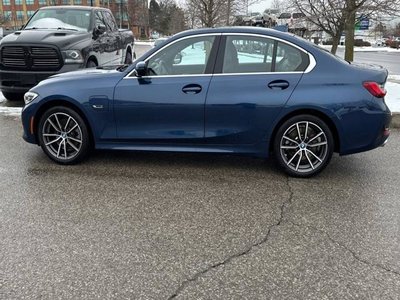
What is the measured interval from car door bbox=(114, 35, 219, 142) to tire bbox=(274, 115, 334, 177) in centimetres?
99

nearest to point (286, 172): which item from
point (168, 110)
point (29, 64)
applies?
point (168, 110)

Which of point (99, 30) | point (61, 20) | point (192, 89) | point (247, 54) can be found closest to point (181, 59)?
point (192, 89)

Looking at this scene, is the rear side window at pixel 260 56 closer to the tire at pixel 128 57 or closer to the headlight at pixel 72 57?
the headlight at pixel 72 57

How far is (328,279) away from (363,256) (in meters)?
0.49

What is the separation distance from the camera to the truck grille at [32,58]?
8.38 meters

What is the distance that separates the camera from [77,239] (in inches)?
140

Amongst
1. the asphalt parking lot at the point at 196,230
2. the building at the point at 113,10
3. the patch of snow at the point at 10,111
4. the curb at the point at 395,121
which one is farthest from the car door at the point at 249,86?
the building at the point at 113,10

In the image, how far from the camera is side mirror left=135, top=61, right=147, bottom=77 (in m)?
4.97

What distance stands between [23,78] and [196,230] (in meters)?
6.31

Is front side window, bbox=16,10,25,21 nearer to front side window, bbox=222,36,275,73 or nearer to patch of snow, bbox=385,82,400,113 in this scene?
patch of snow, bbox=385,82,400,113

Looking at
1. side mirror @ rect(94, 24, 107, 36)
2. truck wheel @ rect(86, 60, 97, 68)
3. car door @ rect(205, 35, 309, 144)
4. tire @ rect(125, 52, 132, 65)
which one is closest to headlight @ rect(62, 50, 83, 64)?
truck wheel @ rect(86, 60, 97, 68)

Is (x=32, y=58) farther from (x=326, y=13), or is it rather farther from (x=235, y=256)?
(x=326, y=13)

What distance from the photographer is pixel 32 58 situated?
8445 millimetres

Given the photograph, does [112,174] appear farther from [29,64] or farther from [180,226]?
[29,64]
